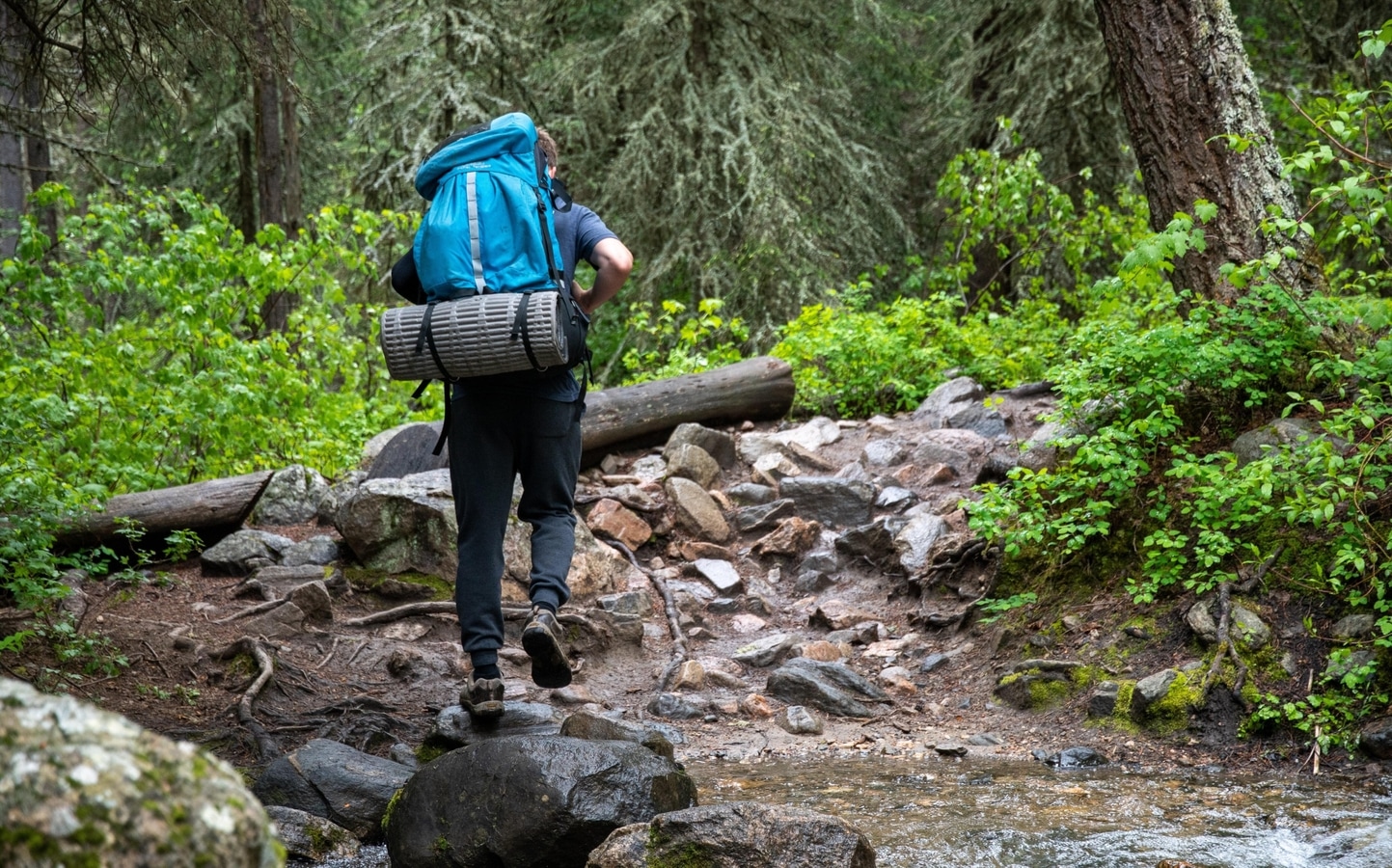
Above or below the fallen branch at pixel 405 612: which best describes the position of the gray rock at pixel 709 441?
above

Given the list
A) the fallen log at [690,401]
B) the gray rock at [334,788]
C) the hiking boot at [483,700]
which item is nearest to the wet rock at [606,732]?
the hiking boot at [483,700]

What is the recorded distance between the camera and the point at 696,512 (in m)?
8.12

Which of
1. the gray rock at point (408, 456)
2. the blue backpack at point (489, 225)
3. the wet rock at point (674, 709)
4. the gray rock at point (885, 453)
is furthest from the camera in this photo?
the gray rock at point (885, 453)

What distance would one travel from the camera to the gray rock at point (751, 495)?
8.41 m

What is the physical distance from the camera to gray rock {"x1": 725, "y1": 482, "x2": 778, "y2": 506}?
8.41 meters

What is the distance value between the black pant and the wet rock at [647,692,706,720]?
1.20m

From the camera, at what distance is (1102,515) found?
5.79 meters

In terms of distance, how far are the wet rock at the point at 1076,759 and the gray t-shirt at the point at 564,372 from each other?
8.41 ft

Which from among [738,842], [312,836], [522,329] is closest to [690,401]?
[522,329]

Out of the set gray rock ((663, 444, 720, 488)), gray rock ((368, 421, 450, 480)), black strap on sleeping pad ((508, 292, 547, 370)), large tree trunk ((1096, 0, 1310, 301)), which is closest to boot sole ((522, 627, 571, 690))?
black strap on sleeping pad ((508, 292, 547, 370))

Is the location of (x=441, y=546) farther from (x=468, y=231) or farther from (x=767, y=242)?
(x=767, y=242)

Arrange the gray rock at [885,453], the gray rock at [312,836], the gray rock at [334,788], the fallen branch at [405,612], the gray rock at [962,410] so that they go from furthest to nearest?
the gray rock at [962,410]
the gray rock at [885,453]
the fallen branch at [405,612]
the gray rock at [334,788]
the gray rock at [312,836]

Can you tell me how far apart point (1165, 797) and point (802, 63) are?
13.3 meters

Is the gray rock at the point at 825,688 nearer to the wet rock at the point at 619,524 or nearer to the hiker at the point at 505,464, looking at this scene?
the hiker at the point at 505,464
